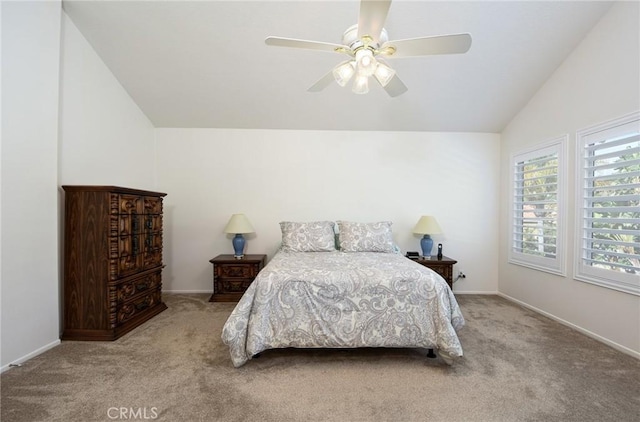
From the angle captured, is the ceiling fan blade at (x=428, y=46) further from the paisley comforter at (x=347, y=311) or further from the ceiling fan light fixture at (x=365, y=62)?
the paisley comforter at (x=347, y=311)

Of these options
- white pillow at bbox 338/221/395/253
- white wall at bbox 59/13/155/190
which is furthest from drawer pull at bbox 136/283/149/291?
white pillow at bbox 338/221/395/253

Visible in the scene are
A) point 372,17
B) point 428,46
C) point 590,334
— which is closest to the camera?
point 372,17

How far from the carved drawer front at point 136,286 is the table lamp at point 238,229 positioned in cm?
92

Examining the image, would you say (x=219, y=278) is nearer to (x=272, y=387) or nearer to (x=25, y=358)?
(x=25, y=358)

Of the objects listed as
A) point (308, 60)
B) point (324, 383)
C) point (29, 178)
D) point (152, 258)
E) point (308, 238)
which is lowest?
point (324, 383)

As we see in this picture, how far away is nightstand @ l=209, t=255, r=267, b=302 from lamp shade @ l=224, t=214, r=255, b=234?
0.36 m

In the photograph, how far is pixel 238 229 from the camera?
352 centimetres

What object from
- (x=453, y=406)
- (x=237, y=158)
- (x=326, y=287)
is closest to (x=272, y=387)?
(x=326, y=287)

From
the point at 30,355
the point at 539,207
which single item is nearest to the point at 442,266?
the point at 539,207

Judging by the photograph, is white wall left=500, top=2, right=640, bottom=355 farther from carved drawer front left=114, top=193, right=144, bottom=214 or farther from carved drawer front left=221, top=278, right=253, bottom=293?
carved drawer front left=114, top=193, right=144, bottom=214

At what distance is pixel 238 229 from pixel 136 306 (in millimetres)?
1318

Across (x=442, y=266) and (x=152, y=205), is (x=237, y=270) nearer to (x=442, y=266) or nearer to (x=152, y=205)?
(x=152, y=205)

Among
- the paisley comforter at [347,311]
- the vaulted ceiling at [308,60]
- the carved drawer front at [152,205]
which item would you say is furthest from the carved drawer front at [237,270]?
the vaulted ceiling at [308,60]

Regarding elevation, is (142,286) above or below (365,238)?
below
